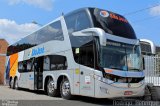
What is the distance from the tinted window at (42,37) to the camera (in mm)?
17950

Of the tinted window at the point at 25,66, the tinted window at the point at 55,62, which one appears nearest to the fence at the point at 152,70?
the tinted window at the point at 55,62

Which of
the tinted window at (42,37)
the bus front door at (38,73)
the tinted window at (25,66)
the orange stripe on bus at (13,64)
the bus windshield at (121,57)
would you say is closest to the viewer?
the bus windshield at (121,57)

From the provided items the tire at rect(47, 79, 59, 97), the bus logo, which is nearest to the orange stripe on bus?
the tire at rect(47, 79, 59, 97)

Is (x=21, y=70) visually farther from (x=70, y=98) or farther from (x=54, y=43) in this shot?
(x=70, y=98)

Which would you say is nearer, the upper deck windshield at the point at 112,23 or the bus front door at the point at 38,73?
the upper deck windshield at the point at 112,23

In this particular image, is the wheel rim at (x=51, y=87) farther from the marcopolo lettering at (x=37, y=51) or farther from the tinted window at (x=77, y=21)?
the tinted window at (x=77, y=21)

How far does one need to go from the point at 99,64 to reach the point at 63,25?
4365 mm

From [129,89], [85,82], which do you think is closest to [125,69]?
[129,89]

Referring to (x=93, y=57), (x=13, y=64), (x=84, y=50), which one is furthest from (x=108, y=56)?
(x=13, y=64)

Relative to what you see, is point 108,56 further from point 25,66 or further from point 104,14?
point 25,66

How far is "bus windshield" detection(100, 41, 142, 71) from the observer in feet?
45.9

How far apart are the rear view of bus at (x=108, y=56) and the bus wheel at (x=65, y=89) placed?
1398 millimetres

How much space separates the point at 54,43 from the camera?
18156 millimetres

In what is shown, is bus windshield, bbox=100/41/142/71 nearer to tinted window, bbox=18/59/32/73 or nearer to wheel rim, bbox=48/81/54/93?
wheel rim, bbox=48/81/54/93
